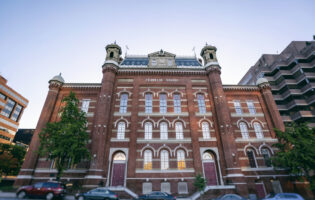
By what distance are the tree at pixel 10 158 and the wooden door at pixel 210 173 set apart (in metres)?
36.7

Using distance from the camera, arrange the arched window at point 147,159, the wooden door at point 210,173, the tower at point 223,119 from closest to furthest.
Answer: the tower at point 223,119
the wooden door at point 210,173
the arched window at point 147,159

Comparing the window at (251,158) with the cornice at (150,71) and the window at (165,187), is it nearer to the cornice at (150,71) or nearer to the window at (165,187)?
the window at (165,187)

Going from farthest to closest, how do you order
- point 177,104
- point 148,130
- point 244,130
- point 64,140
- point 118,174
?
point 177,104 → point 244,130 → point 148,130 → point 118,174 → point 64,140

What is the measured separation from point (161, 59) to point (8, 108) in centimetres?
6441

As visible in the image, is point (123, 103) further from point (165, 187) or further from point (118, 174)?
point (165, 187)

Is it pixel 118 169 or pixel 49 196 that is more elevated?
pixel 118 169

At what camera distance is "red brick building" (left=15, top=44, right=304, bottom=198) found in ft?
66.1

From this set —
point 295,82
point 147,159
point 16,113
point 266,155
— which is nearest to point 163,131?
point 147,159

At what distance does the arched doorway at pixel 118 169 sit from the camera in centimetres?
2014

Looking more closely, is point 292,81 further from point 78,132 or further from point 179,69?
point 78,132

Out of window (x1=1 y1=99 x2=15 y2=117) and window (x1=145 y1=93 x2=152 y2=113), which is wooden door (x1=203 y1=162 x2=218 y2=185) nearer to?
window (x1=145 y1=93 x2=152 y2=113)

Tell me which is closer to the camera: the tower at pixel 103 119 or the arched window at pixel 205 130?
the tower at pixel 103 119

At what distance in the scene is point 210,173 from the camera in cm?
2116

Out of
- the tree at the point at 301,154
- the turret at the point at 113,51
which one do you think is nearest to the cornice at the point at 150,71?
the turret at the point at 113,51
